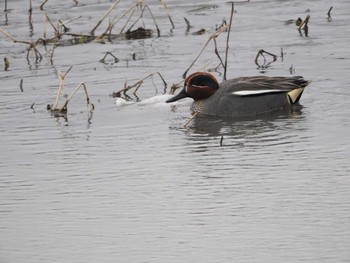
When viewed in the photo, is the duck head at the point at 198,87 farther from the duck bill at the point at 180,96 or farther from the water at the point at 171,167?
the water at the point at 171,167

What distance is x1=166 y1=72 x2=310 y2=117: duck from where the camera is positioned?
11.9 m

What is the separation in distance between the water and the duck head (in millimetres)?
201

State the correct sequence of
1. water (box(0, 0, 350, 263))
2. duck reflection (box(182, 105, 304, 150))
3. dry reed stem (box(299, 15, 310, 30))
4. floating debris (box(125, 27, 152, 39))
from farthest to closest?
floating debris (box(125, 27, 152, 39)), dry reed stem (box(299, 15, 310, 30)), duck reflection (box(182, 105, 304, 150)), water (box(0, 0, 350, 263))

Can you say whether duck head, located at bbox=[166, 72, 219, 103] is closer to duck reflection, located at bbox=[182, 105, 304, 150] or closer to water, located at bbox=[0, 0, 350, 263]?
water, located at bbox=[0, 0, 350, 263]

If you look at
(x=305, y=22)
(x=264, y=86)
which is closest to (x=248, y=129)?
(x=264, y=86)

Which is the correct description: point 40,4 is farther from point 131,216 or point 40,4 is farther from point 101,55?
point 131,216

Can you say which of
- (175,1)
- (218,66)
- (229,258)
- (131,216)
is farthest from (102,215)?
(175,1)

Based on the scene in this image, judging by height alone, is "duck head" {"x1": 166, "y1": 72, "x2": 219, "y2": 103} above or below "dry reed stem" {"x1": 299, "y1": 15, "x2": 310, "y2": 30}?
below

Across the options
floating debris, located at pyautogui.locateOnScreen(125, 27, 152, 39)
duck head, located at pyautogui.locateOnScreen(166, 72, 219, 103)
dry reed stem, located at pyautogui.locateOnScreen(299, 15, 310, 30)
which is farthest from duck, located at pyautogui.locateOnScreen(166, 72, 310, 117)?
floating debris, located at pyautogui.locateOnScreen(125, 27, 152, 39)

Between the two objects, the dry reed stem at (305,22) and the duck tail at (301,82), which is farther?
the dry reed stem at (305,22)

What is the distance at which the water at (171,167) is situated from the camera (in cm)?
772

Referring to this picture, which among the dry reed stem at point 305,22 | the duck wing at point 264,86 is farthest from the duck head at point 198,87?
the dry reed stem at point 305,22

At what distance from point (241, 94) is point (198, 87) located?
0.53 meters

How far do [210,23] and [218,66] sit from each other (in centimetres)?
308
